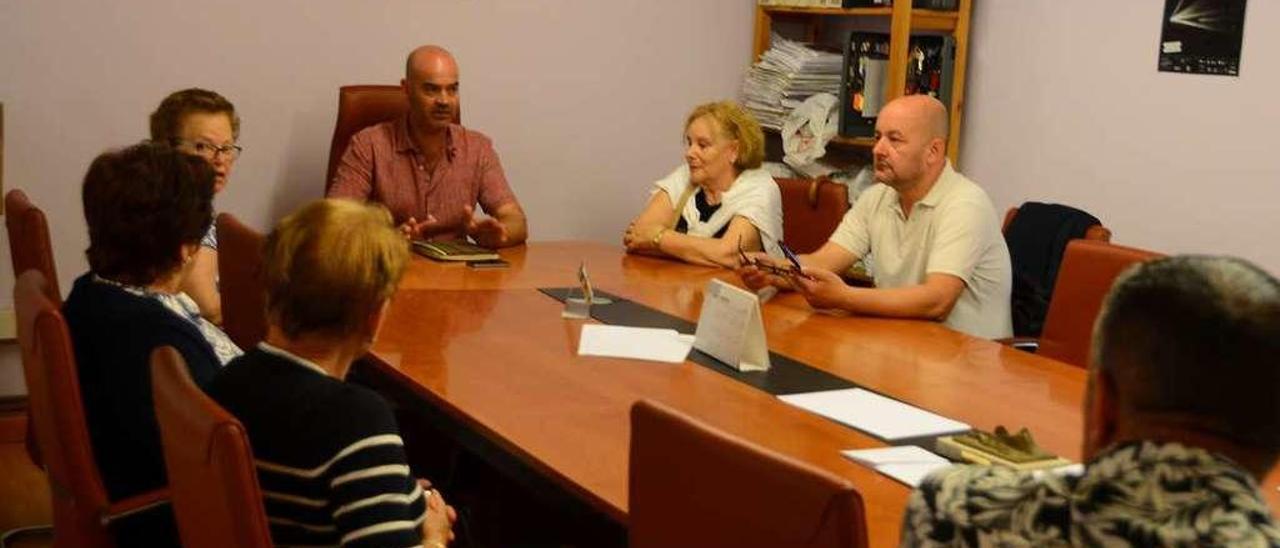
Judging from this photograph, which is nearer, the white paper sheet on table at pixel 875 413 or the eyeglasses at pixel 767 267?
the white paper sheet on table at pixel 875 413

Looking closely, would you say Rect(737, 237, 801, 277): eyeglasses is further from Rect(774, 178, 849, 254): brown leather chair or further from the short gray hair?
the short gray hair

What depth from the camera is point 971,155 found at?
5254mm

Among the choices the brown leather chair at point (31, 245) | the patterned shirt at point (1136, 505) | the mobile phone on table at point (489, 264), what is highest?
the patterned shirt at point (1136, 505)

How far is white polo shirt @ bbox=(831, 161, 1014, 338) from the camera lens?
3754mm

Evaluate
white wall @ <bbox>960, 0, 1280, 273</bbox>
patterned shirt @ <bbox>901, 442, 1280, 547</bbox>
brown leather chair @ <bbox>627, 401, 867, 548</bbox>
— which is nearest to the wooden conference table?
brown leather chair @ <bbox>627, 401, 867, 548</bbox>

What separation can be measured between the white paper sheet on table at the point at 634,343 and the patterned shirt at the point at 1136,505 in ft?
5.64

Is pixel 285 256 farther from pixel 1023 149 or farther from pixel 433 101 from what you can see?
pixel 1023 149

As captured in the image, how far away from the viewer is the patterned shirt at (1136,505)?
1099 millimetres

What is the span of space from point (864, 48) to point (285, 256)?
12.3ft

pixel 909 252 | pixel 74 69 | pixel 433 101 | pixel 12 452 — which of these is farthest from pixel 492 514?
pixel 74 69

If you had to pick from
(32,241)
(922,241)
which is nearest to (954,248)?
(922,241)

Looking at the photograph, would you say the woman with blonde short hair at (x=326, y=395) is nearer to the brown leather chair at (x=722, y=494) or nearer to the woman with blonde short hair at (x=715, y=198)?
the brown leather chair at (x=722, y=494)

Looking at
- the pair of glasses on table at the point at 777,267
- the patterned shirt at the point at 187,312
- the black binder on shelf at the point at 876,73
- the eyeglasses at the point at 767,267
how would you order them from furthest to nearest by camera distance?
the black binder on shelf at the point at 876,73, the eyeglasses at the point at 767,267, the pair of glasses on table at the point at 777,267, the patterned shirt at the point at 187,312

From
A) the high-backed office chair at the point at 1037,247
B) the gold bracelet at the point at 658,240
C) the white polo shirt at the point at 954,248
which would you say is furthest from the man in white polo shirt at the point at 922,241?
the gold bracelet at the point at 658,240
